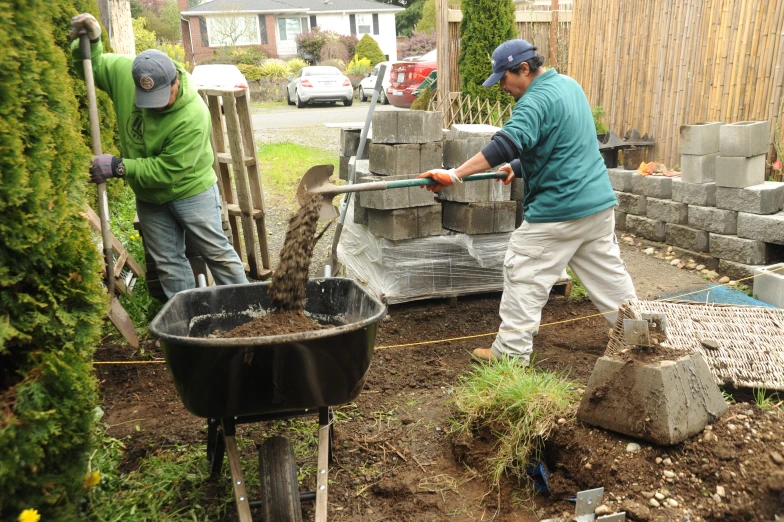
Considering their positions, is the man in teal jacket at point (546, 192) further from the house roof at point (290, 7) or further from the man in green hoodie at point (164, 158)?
the house roof at point (290, 7)

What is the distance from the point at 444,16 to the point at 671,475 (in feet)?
32.5

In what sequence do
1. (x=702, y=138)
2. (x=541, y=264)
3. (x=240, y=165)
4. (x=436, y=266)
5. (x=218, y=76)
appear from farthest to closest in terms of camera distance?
(x=218, y=76) < (x=702, y=138) < (x=240, y=165) < (x=436, y=266) < (x=541, y=264)

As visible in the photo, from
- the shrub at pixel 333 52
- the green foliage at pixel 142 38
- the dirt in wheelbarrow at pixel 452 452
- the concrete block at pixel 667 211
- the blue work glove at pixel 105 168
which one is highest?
the green foliage at pixel 142 38

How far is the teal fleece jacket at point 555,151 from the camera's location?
12.3ft

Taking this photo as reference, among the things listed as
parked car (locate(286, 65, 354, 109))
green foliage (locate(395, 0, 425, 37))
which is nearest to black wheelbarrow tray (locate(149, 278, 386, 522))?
parked car (locate(286, 65, 354, 109))

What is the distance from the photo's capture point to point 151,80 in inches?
150

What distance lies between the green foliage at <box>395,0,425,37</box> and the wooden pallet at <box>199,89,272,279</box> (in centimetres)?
4268

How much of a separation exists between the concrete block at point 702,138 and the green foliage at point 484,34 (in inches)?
177

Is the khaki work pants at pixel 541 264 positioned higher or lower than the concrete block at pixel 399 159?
lower

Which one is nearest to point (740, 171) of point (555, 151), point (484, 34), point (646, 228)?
point (646, 228)

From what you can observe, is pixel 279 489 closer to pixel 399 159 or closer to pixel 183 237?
pixel 183 237

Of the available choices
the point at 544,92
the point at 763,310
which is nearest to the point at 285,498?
the point at 544,92

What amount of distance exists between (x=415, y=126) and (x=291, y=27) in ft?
143

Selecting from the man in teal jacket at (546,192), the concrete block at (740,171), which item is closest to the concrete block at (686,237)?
the concrete block at (740,171)
